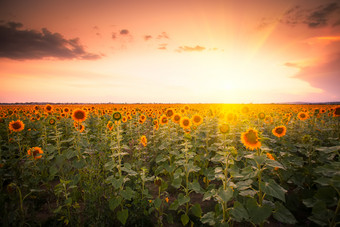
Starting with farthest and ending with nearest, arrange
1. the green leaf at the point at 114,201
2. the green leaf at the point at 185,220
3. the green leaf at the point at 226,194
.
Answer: the green leaf at the point at 185,220, the green leaf at the point at 114,201, the green leaf at the point at 226,194

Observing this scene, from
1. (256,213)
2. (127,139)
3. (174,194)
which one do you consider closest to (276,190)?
(256,213)

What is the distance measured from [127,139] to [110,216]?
4056mm

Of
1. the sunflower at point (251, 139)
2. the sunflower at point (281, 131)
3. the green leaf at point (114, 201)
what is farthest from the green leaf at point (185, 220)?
the sunflower at point (281, 131)

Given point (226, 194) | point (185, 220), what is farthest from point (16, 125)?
point (226, 194)

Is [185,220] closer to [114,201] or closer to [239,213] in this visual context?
[239,213]

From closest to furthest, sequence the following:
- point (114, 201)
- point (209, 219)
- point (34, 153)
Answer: point (209, 219) → point (114, 201) → point (34, 153)

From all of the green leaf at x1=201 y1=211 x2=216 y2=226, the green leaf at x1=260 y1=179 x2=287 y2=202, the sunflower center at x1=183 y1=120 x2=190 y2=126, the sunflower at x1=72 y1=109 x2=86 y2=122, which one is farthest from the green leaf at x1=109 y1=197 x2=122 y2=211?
the sunflower at x1=72 y1=109 x2=86 y2=122

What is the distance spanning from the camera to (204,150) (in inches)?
217

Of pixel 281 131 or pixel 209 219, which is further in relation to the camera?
pixel 281 131

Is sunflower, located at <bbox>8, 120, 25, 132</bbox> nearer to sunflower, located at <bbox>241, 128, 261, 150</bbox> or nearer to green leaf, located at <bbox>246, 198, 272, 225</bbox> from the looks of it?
sunflower, located at <bbox>241, 128, 261, 150</bbox>

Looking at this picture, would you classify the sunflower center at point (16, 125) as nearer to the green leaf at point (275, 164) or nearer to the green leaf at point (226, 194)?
the green leaf at point (226, 194)

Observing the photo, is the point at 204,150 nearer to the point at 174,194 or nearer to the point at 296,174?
the point at 174,194

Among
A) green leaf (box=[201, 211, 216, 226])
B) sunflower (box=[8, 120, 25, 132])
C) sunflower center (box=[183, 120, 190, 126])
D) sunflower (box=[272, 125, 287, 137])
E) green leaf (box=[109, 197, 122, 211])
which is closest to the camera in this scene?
green leaf (box=[201, 211, 216, 226])

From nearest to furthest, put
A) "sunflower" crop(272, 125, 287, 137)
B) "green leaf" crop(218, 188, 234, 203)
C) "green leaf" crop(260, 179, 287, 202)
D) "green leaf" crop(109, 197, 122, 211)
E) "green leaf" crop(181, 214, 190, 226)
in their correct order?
"green leaf" crop(260, 179, 287, 202), "green leaf" crop(218, 188, 234, 203), "green leaf" crop(109, 197, 122, 211), "green leaf" crop(181, 214, 190, 226), "sunflower" crop(272, 125, 287, 137)
